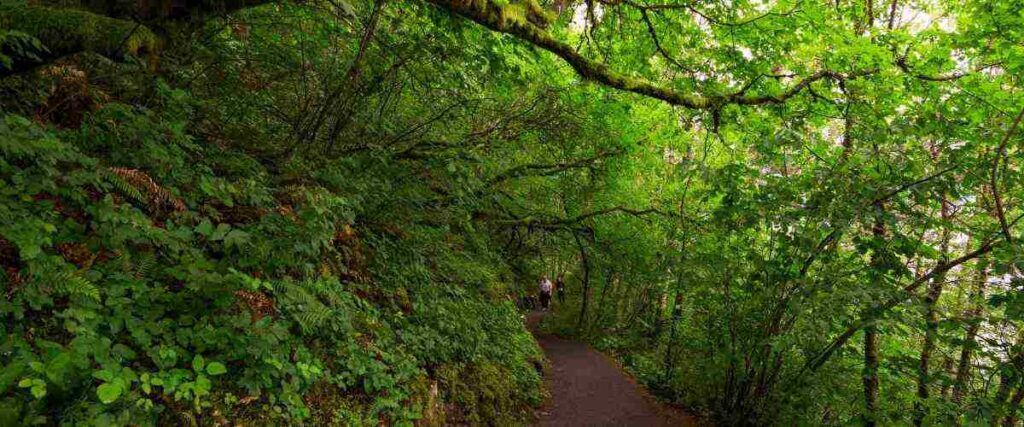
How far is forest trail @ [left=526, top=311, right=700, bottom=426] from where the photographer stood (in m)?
8.18

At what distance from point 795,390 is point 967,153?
3452 mm

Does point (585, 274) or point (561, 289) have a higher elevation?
point (585, 274)

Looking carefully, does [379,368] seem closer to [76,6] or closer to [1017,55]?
[76,6]

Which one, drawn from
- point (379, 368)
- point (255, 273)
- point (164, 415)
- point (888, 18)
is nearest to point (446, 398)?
point (379, 368)

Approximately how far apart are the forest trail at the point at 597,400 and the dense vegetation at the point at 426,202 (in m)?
0.59

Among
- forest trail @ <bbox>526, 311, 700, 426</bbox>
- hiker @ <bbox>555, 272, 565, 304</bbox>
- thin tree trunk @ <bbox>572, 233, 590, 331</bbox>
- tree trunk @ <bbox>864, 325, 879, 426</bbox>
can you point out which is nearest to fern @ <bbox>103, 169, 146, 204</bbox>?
forest trail @ <bbox>526, 311, 700, 426</bbox>

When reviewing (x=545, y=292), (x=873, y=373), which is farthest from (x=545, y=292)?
(x=873, y=373)

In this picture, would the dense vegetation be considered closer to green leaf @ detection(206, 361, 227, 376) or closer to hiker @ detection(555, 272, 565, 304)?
green leaf @ detection(206, 361, 227, 376)

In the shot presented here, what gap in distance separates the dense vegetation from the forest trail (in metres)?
0.59

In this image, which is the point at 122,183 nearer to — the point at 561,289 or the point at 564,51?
the point at 564,51

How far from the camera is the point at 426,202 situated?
625 centimetres

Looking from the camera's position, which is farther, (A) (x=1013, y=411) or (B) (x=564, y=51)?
(B) (x=564, y=51)

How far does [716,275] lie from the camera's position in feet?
25.0

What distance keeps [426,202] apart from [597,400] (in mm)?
5515
